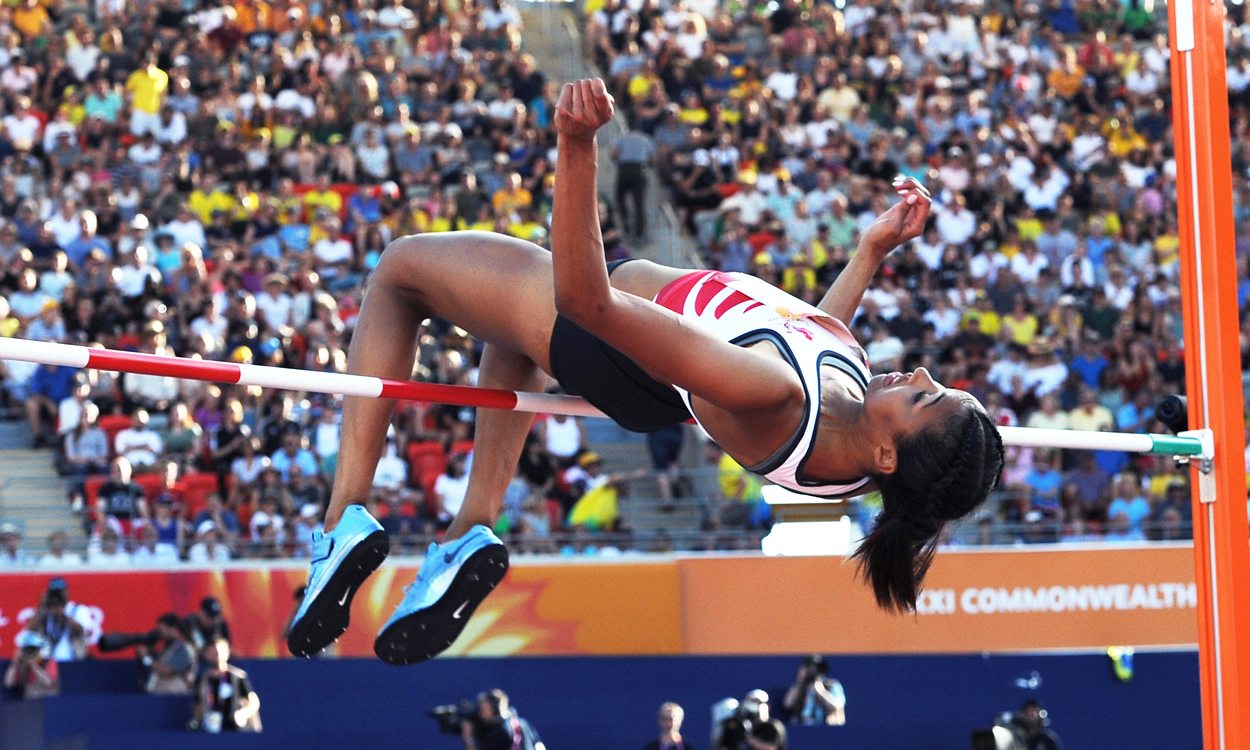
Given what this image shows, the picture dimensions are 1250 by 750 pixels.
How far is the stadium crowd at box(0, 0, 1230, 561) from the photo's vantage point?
9.41 m

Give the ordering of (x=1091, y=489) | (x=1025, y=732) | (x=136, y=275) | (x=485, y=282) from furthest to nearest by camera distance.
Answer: (x=136, y=275) → (x=1091, y=489) → (x=1025, y=732) → (x=485, y=282)

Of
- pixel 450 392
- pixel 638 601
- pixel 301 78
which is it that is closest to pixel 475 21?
pixel 301 78

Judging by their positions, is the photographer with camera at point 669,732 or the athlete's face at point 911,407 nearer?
the athlete's face at point 911,407

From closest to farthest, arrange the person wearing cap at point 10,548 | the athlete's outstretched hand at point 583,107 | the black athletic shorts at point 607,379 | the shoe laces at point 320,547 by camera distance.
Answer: the athlete's outstretched hand at point 583,107 < the black athletic shorts at point 607,379 < the shoe laces at point 320,547 < the person wearing cap at point 10,548

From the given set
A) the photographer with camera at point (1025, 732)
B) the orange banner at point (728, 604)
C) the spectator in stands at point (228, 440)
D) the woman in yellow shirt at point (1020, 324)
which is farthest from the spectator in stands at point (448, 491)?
the woman in yellow shirt at point (1020, 324)

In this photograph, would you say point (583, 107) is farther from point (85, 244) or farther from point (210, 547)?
point (85, 244)

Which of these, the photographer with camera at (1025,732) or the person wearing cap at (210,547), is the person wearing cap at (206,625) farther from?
the photographer with camera at (1025,732)

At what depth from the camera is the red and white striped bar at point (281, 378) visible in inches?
122

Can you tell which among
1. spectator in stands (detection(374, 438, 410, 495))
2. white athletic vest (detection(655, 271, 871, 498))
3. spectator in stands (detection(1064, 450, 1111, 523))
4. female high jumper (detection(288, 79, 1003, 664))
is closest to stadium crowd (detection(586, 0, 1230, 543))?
spectator in stands (detection(1064, 450, 1111, 523))

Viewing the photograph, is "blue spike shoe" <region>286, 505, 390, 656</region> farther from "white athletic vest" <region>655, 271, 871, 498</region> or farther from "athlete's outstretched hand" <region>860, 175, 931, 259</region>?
"athlete's outstretched hand" <region>860, 175, 931, 259</region>

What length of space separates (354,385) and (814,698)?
5.46 m

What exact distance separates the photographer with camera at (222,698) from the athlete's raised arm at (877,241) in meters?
5.01

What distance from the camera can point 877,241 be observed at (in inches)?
147

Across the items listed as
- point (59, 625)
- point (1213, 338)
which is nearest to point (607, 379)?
point (1213, 338)
